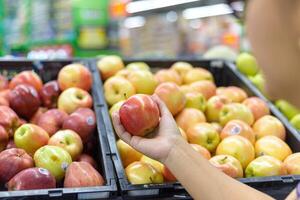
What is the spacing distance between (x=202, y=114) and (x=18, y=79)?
0.94 metres

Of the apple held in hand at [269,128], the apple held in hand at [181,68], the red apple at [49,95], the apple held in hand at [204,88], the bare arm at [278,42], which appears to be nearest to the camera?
the bare arm at [278,42]

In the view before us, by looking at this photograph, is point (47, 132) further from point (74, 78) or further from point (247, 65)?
point (247, 65)

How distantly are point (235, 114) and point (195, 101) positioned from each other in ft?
0.71

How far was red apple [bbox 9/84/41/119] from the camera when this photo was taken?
2084 millimetres

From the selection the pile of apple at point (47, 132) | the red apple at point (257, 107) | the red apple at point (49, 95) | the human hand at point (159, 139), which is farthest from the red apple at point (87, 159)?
the red apple at point (257, 107)

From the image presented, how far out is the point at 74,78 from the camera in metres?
2.33

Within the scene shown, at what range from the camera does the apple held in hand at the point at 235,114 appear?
2.23 metres

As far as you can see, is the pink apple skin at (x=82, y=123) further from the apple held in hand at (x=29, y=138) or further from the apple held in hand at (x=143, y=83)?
the apple held in hand at (x=143, y=83)

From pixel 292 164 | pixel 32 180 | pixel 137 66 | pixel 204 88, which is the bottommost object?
pixel 292 164

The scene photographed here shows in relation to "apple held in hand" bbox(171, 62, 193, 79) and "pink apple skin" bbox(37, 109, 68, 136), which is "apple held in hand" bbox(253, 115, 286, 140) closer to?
"apple held in hand" bbox(171, 62, 193, 79)

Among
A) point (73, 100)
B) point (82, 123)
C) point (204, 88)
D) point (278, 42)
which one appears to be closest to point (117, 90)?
point (73, 100)

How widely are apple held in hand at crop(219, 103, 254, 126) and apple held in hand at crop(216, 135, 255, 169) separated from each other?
0.91 ft

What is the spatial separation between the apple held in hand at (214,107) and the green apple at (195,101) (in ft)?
0.10

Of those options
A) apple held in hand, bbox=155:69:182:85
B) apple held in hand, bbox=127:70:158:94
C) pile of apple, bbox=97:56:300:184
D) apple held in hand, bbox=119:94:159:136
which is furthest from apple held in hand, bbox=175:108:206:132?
apple held in hand, bbox=119:94:159:136
